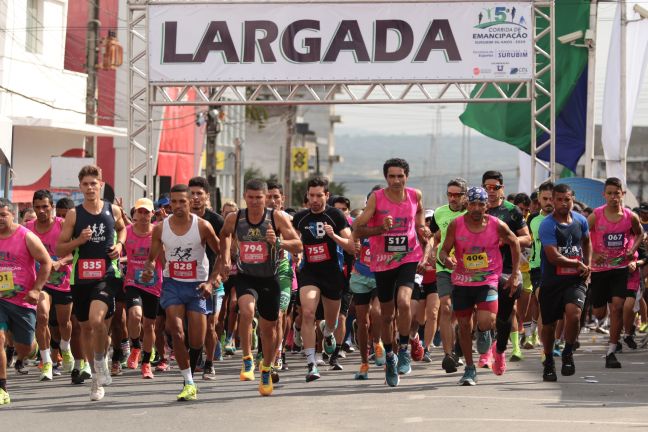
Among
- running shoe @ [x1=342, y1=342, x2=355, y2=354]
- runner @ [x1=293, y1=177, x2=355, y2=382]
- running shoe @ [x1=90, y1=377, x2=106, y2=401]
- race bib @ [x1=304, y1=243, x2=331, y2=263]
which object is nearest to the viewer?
running shoe @ [x1=90, y1=377, x2=106, y2=401]

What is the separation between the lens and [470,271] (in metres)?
12.5

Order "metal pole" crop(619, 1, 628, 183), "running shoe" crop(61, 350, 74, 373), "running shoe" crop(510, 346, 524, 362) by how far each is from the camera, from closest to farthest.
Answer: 1. "running shoe" crop(61, 350, 74, 373)
2. "running shoe" crop(510, 346, 524, 362)
3. "metal pole" crop(619, 1, 628, 183)

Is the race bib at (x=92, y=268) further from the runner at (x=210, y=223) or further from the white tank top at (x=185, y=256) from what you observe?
the runner at (x=210, y=223)

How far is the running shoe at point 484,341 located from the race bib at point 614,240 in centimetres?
226

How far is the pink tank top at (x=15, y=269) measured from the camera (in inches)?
469

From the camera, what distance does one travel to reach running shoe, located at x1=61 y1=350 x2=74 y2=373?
14.3 m

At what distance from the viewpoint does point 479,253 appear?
489 inches

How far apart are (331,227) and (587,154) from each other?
1505 cm

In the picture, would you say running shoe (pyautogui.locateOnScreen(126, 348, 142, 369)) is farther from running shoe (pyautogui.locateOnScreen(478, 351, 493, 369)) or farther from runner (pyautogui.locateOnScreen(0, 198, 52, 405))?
running shoe (pyautogui.locateOnScreen(478, 351, 493, 369))

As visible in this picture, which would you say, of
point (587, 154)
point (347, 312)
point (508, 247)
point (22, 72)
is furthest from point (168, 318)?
point (22, 72)

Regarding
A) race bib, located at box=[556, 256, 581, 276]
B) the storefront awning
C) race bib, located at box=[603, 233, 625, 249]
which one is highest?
the storefront awning

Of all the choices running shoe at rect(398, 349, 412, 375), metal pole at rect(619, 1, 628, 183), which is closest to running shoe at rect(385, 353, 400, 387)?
running shoe at rect(398, 349, 412, 375)

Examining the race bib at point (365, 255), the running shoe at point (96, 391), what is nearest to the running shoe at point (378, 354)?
the race bib at point (365, 255)

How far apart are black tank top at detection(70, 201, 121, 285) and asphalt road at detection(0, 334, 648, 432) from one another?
1.08 metres
